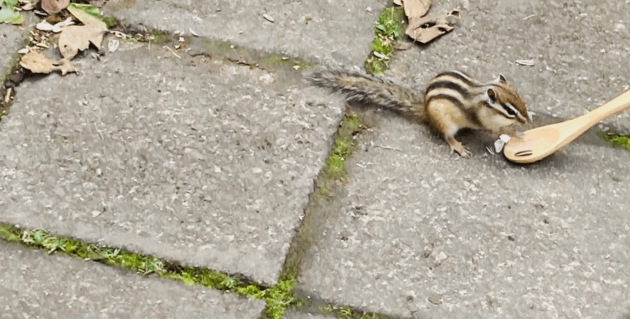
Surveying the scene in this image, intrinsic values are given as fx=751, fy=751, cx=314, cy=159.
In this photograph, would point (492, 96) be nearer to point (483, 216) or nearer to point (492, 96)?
point (492, 96)

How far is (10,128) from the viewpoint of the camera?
2.20 metres

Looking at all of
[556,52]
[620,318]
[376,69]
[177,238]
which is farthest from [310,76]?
[620,318]

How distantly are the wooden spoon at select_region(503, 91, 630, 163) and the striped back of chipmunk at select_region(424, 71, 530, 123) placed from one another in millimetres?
74

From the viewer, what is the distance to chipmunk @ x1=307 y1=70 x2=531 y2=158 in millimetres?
2305

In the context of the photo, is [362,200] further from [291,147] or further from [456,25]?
[456,25]

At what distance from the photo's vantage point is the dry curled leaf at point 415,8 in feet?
8.45

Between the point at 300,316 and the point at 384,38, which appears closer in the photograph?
the point at 300,316

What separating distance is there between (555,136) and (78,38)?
1529 mm

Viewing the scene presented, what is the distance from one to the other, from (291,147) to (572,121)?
87 centimetres

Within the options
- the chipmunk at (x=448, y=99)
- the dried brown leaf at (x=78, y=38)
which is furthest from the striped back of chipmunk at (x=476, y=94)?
the dried brown leaf at (x=78, y=38)

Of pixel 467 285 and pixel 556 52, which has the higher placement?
pixel 556 52

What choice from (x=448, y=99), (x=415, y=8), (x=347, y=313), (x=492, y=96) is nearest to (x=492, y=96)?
(x=492, y=96)

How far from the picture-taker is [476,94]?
233cm

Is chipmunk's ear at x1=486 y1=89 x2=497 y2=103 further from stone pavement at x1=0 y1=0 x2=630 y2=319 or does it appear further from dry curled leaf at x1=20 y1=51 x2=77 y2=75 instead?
dry curled leaf at x1=20 y1=51 x2=77 y2=75
